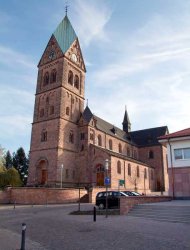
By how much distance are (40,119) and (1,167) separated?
11129 mm

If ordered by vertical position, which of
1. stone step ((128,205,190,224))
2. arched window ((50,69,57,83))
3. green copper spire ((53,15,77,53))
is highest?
green copper spire ((53,15,77,53))

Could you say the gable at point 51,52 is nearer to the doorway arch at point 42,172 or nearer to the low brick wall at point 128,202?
the doorway arch at point 42,172

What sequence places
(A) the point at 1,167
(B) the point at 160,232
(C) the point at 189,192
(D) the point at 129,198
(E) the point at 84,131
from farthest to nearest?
1. (E) the point at 84,131
2. (A) the point at 1,167
3. (C) the point at 189,192
4. (D) the point at 129,198
5. (B) the point at 160,232

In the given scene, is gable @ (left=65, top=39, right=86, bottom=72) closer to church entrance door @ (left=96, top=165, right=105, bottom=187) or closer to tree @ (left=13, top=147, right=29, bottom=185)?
church entrance door @ (left=96, top=165, right=105, bottom=187)

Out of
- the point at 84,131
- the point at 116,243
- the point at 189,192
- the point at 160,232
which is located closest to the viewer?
the point at 116,243

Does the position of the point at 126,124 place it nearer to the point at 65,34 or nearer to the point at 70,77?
the point at 70,77

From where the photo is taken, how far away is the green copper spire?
47.2 m

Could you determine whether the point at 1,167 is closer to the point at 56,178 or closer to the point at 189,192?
the point at 56,178

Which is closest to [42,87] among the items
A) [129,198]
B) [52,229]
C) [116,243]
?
[129,198]

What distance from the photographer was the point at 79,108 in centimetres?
4666

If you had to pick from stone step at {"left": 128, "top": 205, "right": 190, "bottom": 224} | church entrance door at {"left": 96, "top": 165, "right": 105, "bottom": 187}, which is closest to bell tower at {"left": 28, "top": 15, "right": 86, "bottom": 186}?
church entrance door at {"left": 96, "top": 165, "right": 105, "bottom": 187}

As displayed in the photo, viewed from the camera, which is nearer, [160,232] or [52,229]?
[160,232]

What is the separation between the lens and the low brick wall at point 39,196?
29281mm

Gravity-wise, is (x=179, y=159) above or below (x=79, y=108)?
below
